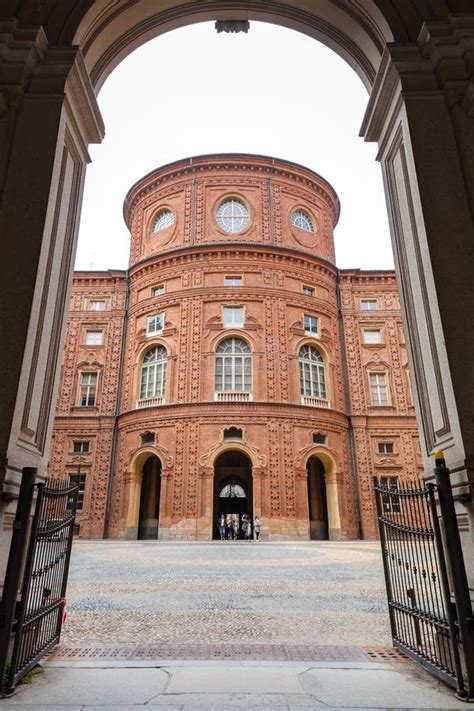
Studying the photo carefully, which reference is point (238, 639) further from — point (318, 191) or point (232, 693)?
point (318, 191)

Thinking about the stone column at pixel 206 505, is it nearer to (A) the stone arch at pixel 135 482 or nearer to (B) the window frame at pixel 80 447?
(A) the stone arch at pixel 135 482

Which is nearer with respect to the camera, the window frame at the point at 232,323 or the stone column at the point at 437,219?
the stone column at the point at 437,219

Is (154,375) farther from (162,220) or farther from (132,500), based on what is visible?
(162,220)

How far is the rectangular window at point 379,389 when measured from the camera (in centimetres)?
3009

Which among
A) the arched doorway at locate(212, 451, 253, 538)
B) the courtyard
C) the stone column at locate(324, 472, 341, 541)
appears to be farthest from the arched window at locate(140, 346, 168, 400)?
the courtyard

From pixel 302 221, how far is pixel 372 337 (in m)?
8.56

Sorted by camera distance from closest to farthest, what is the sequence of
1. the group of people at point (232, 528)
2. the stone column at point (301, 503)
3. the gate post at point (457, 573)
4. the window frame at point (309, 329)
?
1. the gate post at point (457, 573)
2. the stone column at point (301, 503)
3. the group of people at point (232, 528)
4. the window frame at point (309, 329)

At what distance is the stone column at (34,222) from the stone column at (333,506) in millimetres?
24047

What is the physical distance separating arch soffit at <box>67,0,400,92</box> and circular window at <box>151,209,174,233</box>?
2395cm

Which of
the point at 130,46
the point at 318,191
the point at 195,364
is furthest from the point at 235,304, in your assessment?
the point at 130,46

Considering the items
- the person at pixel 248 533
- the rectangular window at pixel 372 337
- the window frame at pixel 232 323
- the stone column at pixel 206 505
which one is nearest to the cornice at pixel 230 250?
the window frame at pixel 232 323

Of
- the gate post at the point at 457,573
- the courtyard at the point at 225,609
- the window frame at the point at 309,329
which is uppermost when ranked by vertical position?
the window frame at the point at 309,329

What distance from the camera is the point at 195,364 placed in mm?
26344

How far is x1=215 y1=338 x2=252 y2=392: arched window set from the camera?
2623cm
